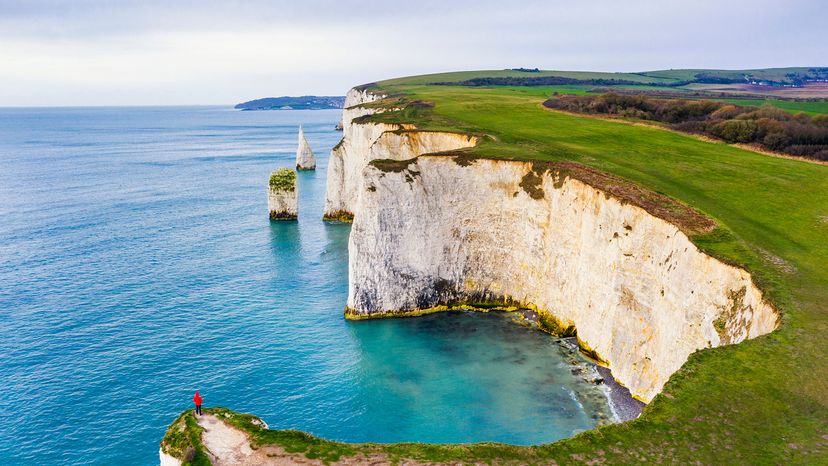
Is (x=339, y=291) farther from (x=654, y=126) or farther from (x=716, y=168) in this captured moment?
(x=654, y=126)

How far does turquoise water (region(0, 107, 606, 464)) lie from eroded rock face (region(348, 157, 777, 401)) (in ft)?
9.02

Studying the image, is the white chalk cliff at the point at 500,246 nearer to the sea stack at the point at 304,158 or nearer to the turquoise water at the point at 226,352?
the turquoise water at the point at 226,352

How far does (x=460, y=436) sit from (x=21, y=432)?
22388 mm

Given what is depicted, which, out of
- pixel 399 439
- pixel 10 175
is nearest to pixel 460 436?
pixel 399 439

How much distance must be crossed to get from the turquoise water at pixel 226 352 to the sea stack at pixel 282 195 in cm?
487

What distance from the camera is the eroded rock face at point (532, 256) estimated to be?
28.3 m

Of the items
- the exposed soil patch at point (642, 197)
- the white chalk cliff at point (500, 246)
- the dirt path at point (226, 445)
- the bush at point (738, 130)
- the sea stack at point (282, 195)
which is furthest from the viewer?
the sea stack at point (282, 195)

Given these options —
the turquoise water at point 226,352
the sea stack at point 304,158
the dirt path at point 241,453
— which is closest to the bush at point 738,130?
the turquoise water at point 226,352

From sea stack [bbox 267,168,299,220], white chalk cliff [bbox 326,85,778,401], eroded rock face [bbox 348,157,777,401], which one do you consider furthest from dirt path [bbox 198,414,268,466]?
sea stack [bbox 267,168,299,220]

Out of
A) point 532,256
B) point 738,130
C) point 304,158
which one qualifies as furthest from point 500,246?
point 304,158

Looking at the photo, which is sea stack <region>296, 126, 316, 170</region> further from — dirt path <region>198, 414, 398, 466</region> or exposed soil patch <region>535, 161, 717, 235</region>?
dirt path <region>198, 414, 398, 466</region>

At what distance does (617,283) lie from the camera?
3138 cm

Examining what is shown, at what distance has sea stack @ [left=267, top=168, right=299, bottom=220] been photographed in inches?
2660

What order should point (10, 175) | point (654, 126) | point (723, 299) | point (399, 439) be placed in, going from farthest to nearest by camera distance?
point (10, 175)
point (654, 126)
point (399, 439)
point (723, 299)
